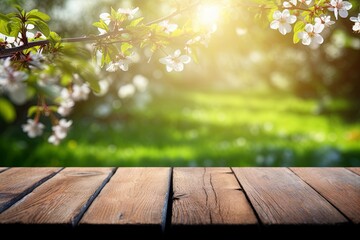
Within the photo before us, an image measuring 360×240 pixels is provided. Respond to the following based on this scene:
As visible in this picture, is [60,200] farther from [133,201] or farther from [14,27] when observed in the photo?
[14,27]

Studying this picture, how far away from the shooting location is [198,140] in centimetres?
541

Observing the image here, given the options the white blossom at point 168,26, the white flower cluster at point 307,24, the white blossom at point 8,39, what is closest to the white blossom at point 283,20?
the white flower cluster at point 307,24

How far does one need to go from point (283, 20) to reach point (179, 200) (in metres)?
0.75

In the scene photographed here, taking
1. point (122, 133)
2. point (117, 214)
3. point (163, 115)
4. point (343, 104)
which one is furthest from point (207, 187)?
point (343, 104)

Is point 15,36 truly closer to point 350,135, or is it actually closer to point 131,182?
point 131,182

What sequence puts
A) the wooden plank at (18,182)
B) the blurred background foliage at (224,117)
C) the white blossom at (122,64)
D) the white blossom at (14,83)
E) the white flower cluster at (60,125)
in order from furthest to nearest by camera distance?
the blurred background foliage at (224,117) < the white flower cluster at (60,125) < the white blossom at (122,64) < the wooden plank at (18,182) < the white blossom at (14,83)

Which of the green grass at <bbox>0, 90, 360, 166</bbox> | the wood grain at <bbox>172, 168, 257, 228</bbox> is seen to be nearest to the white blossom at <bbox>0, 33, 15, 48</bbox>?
the wood grain at <bbox>172, 168, 257, 228</bbox>

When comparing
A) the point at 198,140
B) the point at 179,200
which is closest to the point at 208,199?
the point at 179,200

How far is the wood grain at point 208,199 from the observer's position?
4.37 ft

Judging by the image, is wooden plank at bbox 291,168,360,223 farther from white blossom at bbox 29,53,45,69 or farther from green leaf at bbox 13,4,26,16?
green leaf at bbox 13,4,26,16

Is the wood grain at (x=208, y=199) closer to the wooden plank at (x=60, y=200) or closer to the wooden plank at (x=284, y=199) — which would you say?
the wooden plank at (x=284, y=199)

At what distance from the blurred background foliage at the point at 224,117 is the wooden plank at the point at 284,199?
540mm
